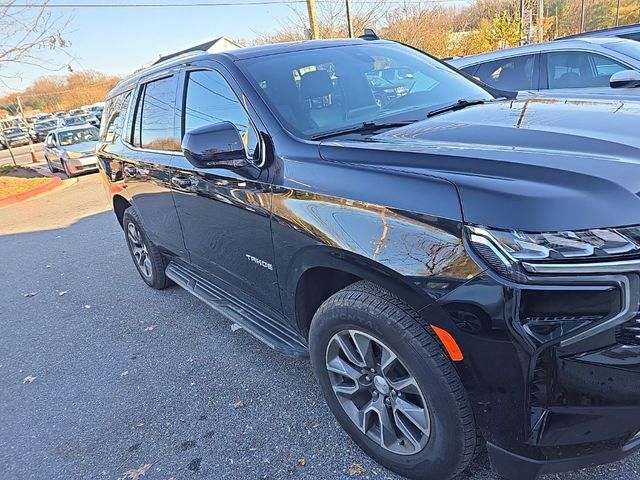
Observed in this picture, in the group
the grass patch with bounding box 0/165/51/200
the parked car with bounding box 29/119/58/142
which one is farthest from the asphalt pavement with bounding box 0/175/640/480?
the parked car with bounding box 29/119/58/142

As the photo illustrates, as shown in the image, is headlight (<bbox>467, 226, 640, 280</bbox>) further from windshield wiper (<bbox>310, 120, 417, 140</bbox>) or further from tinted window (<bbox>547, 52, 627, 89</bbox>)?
tinted window (<bbox>547, 52, 627, 89</bbox>)

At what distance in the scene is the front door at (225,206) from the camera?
2.50 metres

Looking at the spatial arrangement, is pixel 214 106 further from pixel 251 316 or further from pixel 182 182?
pixel 251 316

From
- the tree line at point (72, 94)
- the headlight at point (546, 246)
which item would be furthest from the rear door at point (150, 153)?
the tree line at point (72, 94)

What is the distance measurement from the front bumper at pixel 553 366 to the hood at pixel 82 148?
16.2 metres

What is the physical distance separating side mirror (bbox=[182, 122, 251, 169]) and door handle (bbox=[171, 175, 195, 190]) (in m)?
0.67

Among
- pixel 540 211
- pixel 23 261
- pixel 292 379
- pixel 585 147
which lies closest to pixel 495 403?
pixel 540 211

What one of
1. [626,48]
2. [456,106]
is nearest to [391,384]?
[456,106]

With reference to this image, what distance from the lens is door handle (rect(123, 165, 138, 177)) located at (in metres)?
4.03

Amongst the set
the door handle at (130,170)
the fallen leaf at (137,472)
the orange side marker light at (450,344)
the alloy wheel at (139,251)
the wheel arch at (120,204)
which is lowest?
the fallen leaf at (137,472)

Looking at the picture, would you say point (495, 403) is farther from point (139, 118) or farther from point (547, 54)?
point (547, 54)

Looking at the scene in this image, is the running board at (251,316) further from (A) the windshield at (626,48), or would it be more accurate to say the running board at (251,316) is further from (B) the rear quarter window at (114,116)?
(A) the windshield at (626,48)

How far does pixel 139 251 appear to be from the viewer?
4816 mm

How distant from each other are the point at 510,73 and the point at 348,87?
3828mm
